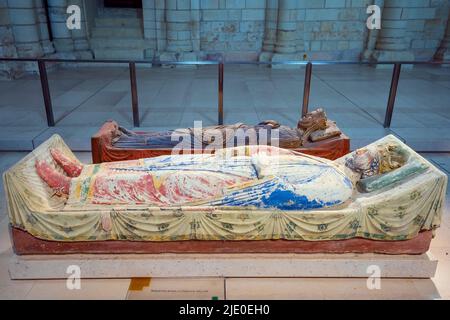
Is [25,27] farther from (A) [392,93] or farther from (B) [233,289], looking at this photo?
(B) [233,289]

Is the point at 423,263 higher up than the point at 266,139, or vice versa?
the point at 266,139

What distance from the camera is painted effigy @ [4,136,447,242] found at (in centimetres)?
→ 242

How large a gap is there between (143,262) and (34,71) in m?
7.65

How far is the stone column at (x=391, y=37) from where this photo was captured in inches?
366

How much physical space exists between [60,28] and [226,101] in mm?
5439

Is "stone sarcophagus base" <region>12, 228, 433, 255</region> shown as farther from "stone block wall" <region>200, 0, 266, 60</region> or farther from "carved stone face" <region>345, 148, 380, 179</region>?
"stone block wall" <region>200, 0, 266, 60</region>

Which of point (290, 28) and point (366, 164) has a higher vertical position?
point (290, 28)

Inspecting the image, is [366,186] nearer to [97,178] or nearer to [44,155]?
[97,178]

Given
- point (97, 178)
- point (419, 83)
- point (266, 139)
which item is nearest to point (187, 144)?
point (266, 139)

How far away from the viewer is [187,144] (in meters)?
3.85

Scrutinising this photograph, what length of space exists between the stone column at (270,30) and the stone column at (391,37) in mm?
2611

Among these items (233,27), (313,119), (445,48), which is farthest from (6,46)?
(445,48)

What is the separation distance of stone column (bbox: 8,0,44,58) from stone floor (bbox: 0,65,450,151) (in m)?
0.72

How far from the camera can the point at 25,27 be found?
841 cm
